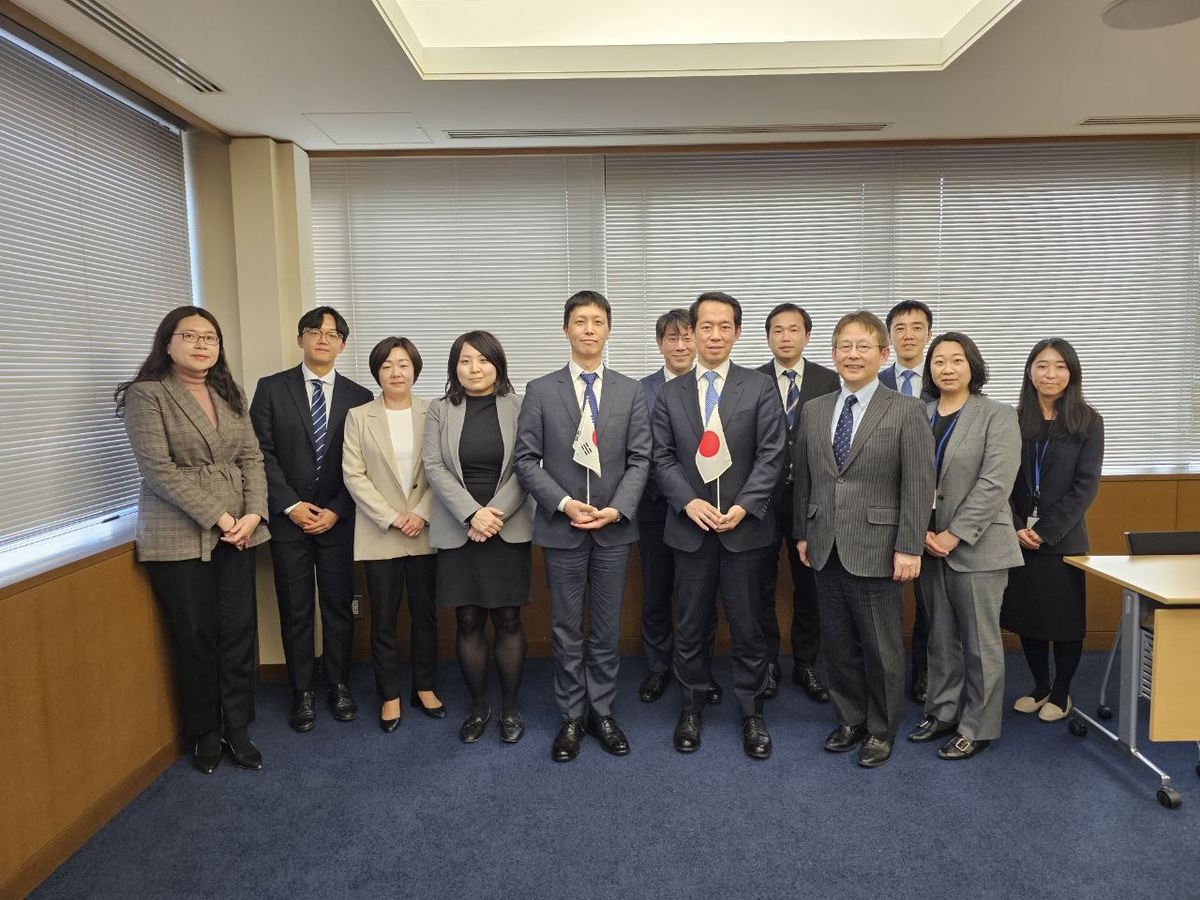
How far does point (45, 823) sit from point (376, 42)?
9.95 feet

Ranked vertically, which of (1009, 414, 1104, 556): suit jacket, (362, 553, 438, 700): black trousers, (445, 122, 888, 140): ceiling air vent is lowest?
(362, 553, 438, 700): black trousers

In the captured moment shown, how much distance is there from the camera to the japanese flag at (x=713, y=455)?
2.96 m

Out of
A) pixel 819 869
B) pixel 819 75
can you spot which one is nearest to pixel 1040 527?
pixel 819 869

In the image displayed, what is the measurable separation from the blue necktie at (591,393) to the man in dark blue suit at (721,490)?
0.96ft

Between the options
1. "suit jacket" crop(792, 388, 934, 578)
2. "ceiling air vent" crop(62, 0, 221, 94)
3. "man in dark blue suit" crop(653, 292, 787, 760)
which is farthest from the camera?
"man in dark blue suit" crop(653, 292, 787, 760)

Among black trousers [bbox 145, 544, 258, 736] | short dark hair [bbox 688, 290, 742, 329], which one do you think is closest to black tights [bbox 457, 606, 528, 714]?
black trousers [bbox 145, 544, 258, 736]

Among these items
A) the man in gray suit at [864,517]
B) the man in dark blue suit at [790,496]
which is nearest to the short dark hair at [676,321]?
the man in dark blue suit at [790,496]

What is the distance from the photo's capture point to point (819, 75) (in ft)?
10.7

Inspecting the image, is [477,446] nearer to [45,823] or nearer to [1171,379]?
[45,823]

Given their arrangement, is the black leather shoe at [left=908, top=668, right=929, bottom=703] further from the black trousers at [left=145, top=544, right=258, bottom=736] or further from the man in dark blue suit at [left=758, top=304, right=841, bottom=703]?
the black trousers at [left=145, top=544, right=258, bottom=736]

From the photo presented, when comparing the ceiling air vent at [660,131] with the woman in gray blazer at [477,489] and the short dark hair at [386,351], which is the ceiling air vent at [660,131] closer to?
the short dark hair at [386,351]

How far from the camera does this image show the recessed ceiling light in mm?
2648

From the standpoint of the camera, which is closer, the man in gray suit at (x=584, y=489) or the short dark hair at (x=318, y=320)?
the man in gray suit at (x=584, y=489)

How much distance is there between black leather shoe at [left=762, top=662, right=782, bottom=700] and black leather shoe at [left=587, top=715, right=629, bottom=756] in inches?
34.0
